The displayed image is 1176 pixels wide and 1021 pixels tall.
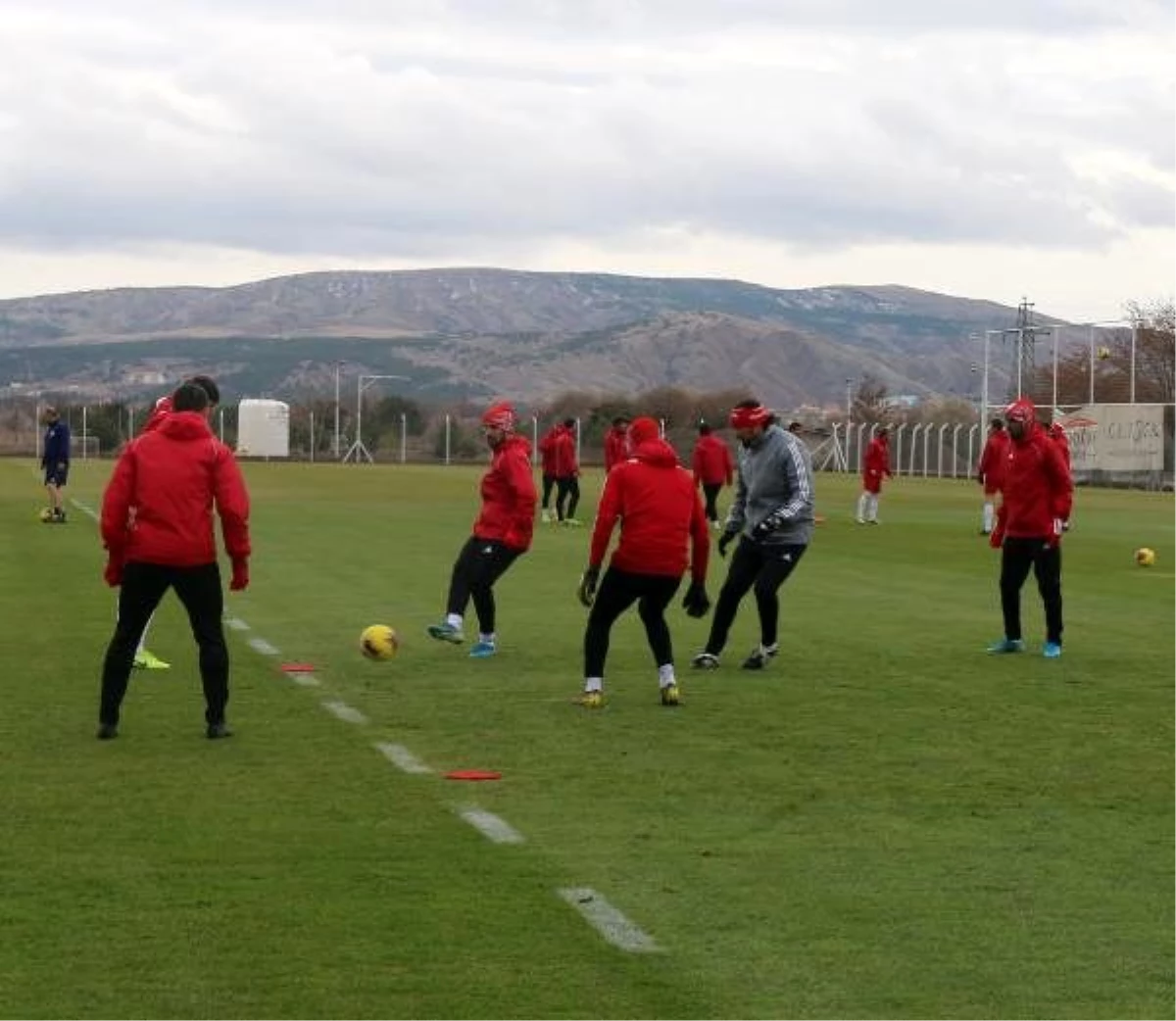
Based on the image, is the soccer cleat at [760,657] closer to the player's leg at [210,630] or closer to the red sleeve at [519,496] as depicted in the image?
the red sleeve at [519,496]

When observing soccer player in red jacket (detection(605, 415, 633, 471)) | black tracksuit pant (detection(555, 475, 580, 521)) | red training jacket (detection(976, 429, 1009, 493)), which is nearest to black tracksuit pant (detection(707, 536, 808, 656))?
red training jacket (detection(976, 429, 1009, 493))

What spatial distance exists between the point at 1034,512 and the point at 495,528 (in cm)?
385

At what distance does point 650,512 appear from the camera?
14.1 m

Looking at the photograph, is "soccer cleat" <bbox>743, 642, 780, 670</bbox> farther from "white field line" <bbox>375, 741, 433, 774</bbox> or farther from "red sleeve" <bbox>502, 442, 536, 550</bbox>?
"white field line" <bbox>375, 741, 433, 774</bbox>

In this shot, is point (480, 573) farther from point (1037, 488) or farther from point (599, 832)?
point (599, 832)

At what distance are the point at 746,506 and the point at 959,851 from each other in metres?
7.17

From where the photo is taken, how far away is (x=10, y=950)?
25.4ft

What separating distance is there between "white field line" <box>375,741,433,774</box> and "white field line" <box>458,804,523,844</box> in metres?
1.14

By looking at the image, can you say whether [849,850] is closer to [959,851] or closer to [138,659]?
[959,851]

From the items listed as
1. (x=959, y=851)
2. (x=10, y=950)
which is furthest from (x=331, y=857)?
(x=959, y=851)

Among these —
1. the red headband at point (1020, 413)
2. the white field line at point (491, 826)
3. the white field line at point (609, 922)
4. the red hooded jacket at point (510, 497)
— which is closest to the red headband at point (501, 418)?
the red hooded jacket at point (510, 497)

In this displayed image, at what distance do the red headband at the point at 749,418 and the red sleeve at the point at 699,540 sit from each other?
154 cm

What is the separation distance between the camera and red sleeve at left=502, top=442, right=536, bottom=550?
1700 centimetres

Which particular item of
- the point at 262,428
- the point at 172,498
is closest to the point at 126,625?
the point at 172,498
